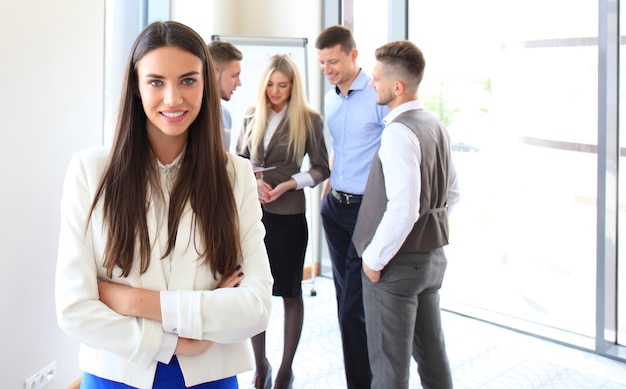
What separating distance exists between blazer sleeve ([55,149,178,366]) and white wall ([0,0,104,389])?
2.75 ft

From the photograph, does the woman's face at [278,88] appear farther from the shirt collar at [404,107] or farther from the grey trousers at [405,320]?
the grey trousers at [405,320]

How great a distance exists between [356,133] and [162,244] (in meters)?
1.63

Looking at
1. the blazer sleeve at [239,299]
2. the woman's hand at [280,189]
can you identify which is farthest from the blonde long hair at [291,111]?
the blazer sleeve at [239,299]

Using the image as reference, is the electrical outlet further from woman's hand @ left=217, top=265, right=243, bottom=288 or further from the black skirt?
woman's hand @ left=217, top=265, right=243, bottom=288

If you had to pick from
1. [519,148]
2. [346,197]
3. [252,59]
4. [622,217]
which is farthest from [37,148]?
[622,217]

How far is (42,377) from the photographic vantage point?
2270 millimetres

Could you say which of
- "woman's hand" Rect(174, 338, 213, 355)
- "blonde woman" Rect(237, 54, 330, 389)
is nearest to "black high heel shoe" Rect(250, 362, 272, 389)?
"blonde woman" Rect(237, 54, 330, 389)

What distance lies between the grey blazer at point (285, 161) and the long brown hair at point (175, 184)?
1.33 meters

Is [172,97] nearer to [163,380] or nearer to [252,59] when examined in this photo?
[163,380]

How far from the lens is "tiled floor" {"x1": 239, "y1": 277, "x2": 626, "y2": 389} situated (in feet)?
9.92

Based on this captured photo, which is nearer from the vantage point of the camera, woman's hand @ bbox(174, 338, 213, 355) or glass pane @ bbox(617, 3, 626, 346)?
woman's hand @ bbox(174, 338, 213, 355)

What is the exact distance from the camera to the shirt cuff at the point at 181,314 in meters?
1.25

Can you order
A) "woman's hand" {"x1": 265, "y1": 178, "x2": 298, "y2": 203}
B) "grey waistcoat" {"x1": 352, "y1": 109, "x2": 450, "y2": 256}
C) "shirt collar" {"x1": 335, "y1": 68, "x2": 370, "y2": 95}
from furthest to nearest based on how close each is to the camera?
"shirt collar" {"x1": 335, "y1": 68, "x2": 370, "y2": 95}
"woman's hand" {"x1": 265, "y1": 178, "x2": 298, "y2": 203}
"grey waistcoat" {"x1": 352, "y1": 109, "x2": 450, "y2": 256}

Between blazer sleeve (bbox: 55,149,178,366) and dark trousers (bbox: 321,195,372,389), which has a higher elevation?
blazer sleeve (bbox: 55,149,178,366)
